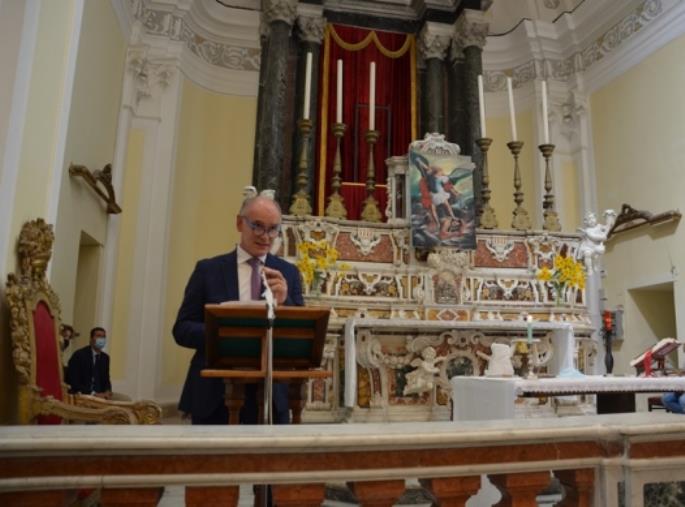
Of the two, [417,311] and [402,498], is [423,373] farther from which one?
[402,498]

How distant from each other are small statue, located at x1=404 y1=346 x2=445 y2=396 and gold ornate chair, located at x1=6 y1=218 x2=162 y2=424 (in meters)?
3.38

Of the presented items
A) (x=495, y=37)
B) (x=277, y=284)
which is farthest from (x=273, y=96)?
(x=277, y=284)

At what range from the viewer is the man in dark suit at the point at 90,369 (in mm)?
5945

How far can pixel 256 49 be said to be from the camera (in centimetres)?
1041

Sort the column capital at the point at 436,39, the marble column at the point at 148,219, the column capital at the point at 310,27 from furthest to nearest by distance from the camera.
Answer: the column capital at the point at 436,39, the column capital at the point at 310,27, the marble column at the point at 148,219

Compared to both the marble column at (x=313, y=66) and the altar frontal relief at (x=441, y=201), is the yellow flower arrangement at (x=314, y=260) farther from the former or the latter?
the marble column at (x=313, y=66)

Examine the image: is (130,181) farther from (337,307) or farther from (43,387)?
(43,387)

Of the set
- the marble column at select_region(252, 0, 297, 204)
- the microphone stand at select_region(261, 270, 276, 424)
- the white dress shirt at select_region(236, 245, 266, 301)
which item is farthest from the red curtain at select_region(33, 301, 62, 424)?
the marble column at select_region(252, 0, 297, 204)

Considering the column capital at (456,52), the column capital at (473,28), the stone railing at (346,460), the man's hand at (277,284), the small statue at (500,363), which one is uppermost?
the column capital at (473,28)

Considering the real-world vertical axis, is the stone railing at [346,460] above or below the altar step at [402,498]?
above

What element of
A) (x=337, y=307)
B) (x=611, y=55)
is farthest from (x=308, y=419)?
(x=611, y=55)

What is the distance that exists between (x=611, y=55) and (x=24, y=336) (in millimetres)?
9574

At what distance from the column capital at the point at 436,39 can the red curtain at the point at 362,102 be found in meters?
0.41

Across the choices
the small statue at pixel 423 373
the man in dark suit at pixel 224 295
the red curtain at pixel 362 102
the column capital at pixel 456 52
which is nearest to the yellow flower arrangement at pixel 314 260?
the small statue at pixel 423 373
